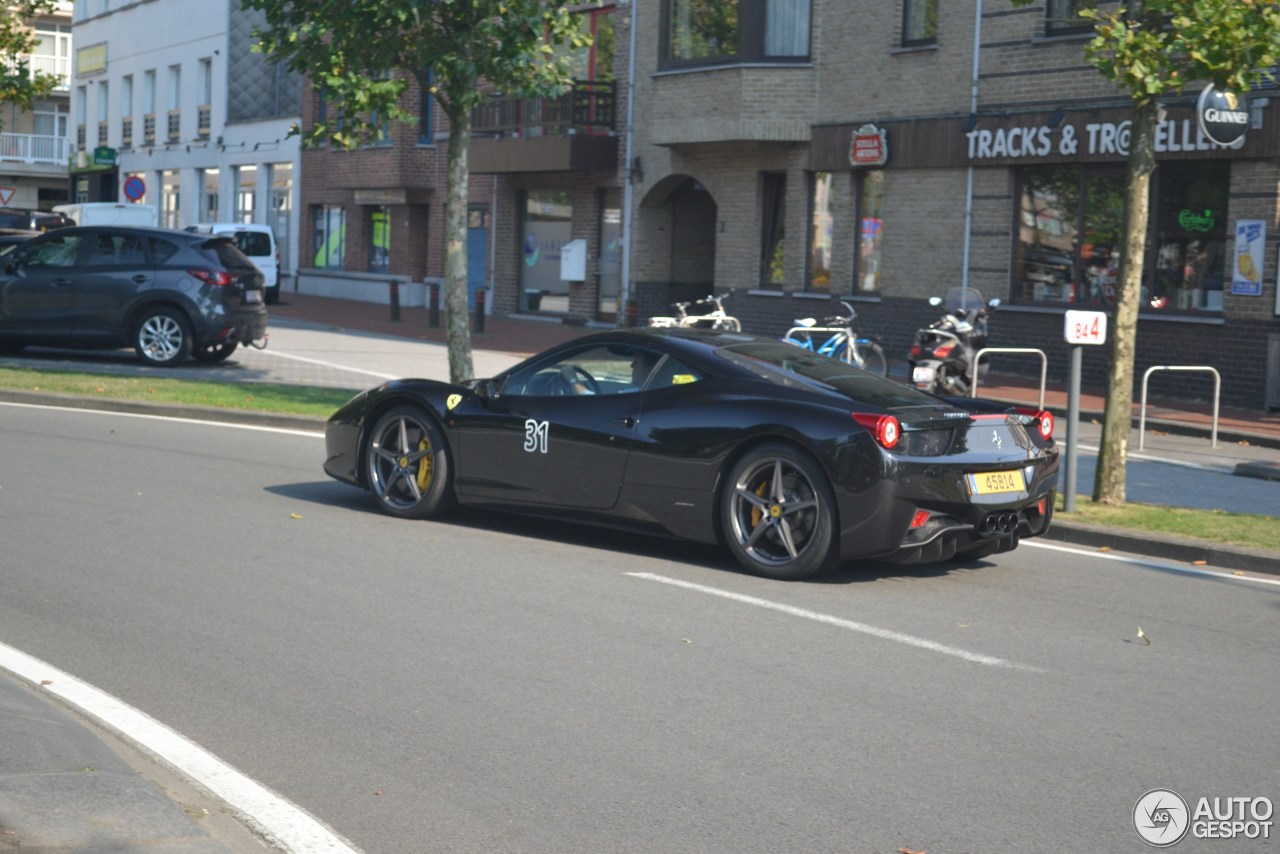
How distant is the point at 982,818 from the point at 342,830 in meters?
1.91

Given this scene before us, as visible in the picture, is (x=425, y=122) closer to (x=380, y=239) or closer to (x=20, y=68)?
(x=380, y=239)

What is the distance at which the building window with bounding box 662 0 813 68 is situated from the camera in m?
27.4

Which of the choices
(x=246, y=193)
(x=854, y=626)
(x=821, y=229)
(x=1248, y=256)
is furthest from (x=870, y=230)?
(x=246, y=193)

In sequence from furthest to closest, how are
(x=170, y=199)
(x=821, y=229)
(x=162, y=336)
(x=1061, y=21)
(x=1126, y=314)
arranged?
(x=170, y=199) < (x=821, y=229) < (x=1061, y=21) < (x=162, y=336) < (x=1126, y=314)

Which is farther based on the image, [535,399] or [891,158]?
[891,158]

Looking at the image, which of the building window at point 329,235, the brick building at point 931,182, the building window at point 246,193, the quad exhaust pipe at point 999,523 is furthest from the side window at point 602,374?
the building window at point 246,193

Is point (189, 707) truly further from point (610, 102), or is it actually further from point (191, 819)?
point (610, 102)

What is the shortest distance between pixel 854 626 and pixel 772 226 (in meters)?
21.7

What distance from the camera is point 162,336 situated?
20344 mm

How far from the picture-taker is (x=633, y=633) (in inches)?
282

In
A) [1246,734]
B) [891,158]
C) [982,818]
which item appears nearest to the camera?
[982,818]

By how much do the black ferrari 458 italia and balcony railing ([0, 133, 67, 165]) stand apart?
65.0 m

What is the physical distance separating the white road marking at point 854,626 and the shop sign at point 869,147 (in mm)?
18241

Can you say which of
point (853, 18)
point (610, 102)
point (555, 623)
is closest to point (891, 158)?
point (853, 18)
